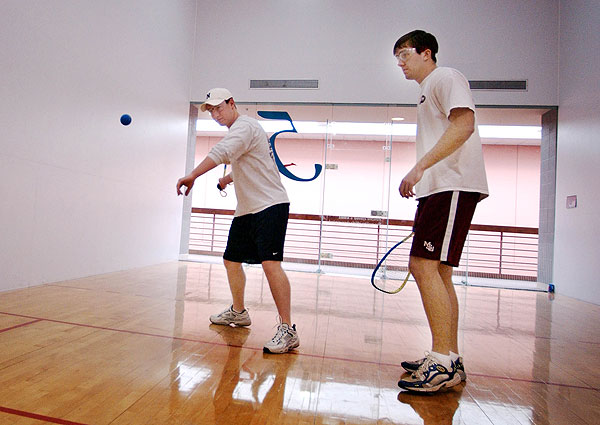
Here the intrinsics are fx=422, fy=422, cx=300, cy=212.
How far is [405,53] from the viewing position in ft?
4.87

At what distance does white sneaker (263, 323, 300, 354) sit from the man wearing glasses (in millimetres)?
473

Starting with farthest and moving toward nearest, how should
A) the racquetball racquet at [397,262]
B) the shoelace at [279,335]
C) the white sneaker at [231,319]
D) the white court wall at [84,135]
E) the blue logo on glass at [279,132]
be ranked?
the blue logo on glass at [279,132], the white court wall at [84,135], the white sneaker at [231,319], the shoelace at [279,335], the racquetball racquet at [397,262]

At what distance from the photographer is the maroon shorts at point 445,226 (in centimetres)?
136

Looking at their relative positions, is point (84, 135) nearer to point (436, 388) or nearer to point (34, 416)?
point (34, 416)

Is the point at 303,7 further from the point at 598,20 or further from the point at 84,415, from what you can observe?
the point at 84,415

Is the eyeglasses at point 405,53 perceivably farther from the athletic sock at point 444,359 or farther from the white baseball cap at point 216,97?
the athletic sock at point 444,359

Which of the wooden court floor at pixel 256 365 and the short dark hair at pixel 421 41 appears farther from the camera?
the short dark hair at pixel 421 41

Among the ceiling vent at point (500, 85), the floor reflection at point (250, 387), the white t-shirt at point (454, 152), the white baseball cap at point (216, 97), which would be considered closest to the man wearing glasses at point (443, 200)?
the white t-shirt at point (454, 152)

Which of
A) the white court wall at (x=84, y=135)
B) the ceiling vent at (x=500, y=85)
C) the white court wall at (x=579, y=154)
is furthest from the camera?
the ceiling vent at (x=500, y=85)

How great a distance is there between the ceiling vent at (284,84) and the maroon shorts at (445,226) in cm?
438

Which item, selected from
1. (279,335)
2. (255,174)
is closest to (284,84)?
(255,174)

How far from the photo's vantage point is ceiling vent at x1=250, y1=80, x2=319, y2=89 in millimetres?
5461

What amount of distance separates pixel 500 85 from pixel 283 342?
4793 mm

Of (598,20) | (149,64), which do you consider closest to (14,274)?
(149,64)
